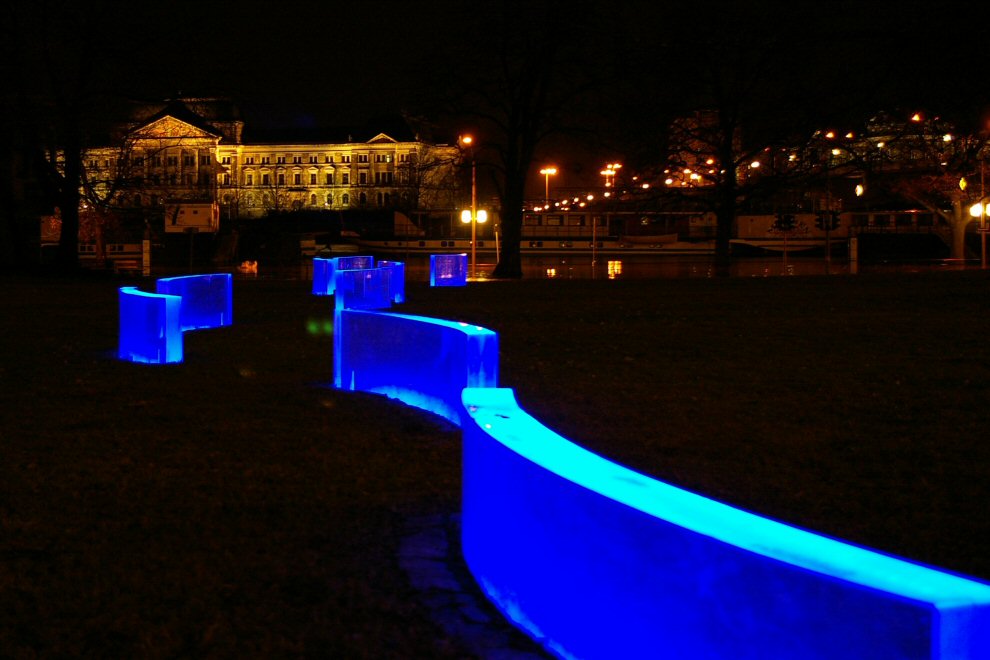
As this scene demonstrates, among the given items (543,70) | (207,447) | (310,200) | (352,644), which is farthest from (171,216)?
(310,200)

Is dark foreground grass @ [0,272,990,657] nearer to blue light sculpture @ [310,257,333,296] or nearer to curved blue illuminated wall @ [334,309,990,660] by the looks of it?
curved blue illuminated wall @ [334,309,990,660]

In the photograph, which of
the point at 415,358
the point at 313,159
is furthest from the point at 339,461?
the point at 313,159

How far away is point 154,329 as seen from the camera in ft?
39.8

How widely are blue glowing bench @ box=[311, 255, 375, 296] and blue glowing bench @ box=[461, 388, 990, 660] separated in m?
22.9

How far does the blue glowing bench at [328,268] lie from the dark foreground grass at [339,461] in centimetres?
1147

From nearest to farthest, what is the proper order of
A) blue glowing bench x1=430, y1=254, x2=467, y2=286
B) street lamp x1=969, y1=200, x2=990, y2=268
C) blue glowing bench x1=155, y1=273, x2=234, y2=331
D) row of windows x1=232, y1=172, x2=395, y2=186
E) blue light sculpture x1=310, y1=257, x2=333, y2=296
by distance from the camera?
blue glowing bench x1=155, y1=273, x2=234, y2=331 < blue light sculpture x1=310, y1=257, x2=333, y2=296 < blue glowing bench x1=430, y1=254, x2=467, y2=286 < street lamp x1=969, y1=200, x2=990, y2=268 < row of windows x1=232, y1=172, x2=395, y2=186

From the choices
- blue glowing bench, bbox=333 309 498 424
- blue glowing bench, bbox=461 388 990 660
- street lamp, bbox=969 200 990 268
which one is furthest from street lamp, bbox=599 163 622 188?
blue glowing bench, bbox=461 388 990 660

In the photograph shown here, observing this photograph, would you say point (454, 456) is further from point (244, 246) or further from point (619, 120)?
point (244, 246)

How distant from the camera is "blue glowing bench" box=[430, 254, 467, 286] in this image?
3158 cm

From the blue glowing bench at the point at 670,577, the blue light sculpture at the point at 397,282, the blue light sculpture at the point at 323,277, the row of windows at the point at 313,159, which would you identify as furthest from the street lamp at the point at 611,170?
the row of windows at the point at 313,159

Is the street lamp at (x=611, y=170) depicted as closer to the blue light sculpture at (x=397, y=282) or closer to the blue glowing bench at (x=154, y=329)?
the blue light sculpture at (x=397, y=282)

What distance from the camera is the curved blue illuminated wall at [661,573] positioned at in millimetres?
2240

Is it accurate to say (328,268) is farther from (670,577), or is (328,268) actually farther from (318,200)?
(318,200)

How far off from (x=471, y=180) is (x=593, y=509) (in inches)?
1536
